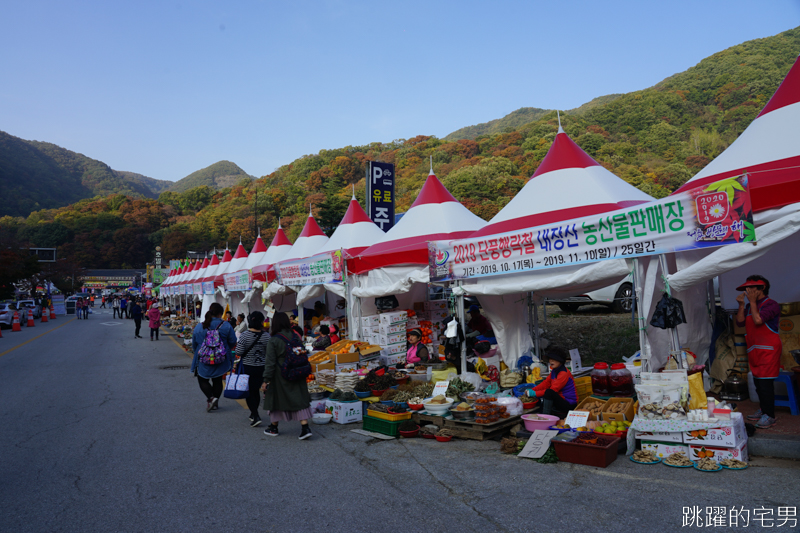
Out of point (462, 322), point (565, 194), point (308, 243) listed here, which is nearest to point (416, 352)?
point (462, 322)

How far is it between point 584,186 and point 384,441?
519 cm

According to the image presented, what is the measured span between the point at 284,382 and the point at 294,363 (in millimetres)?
302

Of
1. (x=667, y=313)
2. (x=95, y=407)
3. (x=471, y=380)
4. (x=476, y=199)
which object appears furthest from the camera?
(x=476, y=199)

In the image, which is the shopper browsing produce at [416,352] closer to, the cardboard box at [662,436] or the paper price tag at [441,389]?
the paper price tag at [441,389]

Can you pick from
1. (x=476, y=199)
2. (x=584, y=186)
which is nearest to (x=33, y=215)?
(x=476, y=199)

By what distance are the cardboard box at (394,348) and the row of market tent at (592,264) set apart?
1.21 meters

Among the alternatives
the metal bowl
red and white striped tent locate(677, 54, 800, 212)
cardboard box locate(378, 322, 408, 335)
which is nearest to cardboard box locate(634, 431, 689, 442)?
the metal bowl

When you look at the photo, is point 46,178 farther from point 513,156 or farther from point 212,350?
point 212,350

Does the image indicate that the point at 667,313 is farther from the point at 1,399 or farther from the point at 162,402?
the point at 1,399

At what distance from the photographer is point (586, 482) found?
4.29m

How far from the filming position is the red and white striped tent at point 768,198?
470cm

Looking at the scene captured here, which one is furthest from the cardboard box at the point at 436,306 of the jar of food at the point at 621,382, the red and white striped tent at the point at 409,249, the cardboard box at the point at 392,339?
the jar of food at the point at 621,382

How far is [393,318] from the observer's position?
33.3 ft

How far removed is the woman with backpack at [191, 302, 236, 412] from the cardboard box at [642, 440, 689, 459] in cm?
629
